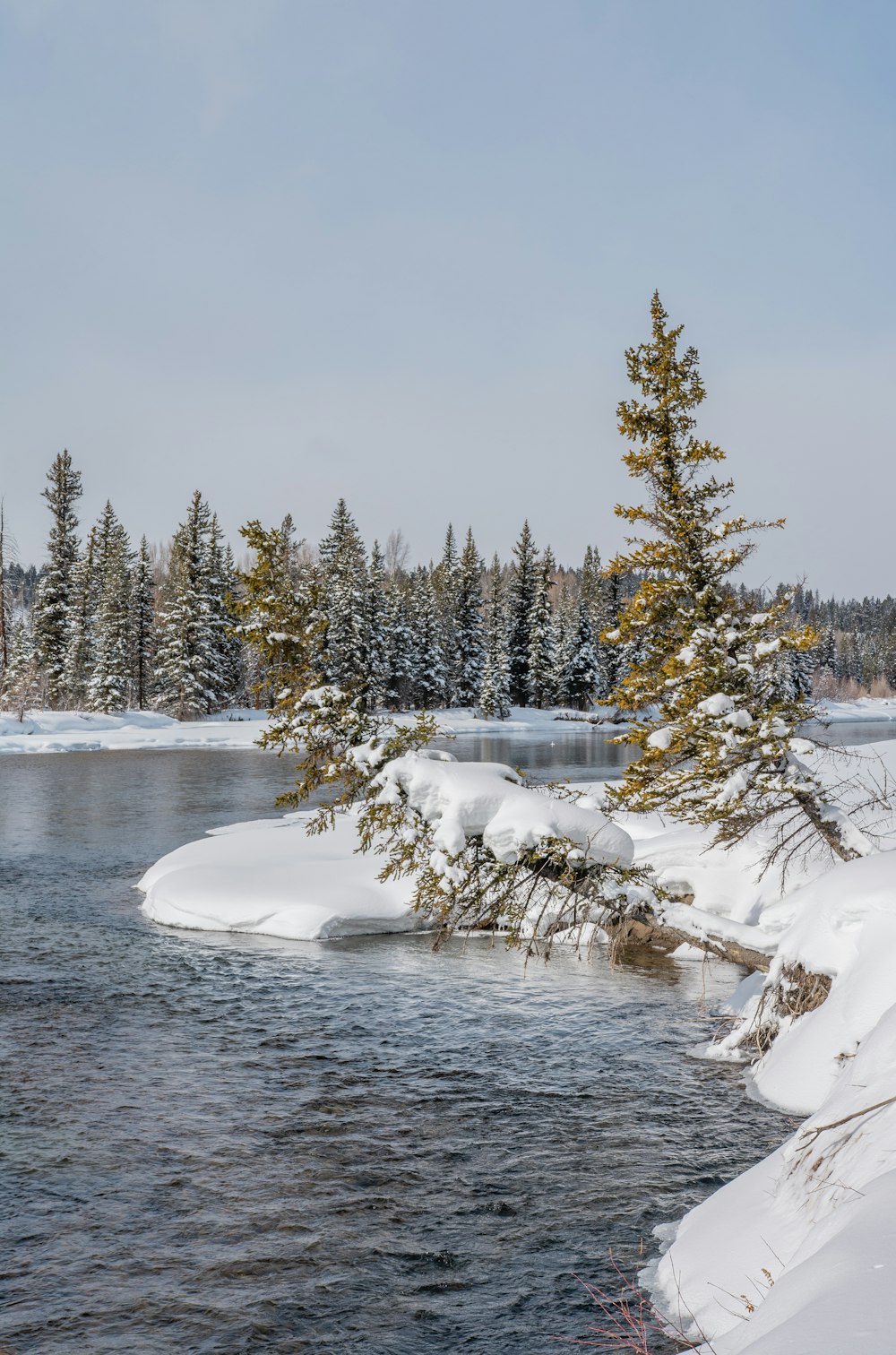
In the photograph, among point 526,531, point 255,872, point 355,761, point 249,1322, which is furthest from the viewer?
point 526,531

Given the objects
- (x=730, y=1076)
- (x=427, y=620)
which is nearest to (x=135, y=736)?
(x=427, y=620)

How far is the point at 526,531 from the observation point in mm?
84500

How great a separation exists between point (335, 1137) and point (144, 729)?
52215 mm

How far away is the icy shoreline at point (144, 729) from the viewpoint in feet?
161

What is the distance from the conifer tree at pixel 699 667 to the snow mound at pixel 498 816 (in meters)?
1.62

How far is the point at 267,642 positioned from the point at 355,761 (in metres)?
2.33

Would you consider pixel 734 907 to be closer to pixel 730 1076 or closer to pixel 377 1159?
pixel 730 1076

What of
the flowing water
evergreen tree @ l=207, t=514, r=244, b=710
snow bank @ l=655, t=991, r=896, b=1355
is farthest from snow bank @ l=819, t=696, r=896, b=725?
snow bank @ l=655, t=991, r=896, b=1355

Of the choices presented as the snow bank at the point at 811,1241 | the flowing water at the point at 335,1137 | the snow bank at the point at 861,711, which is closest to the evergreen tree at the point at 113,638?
the flowing water at the point at 335,1137

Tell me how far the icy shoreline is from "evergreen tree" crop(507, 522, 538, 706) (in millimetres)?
8223

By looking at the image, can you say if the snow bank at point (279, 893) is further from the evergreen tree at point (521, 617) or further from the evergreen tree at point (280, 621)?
the evergreen tree at point (521, 617)

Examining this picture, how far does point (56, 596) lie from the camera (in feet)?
218

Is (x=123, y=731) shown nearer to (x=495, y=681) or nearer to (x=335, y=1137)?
(x=495, y=681)

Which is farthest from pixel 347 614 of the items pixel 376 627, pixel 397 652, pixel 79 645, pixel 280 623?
pixel 280 623
